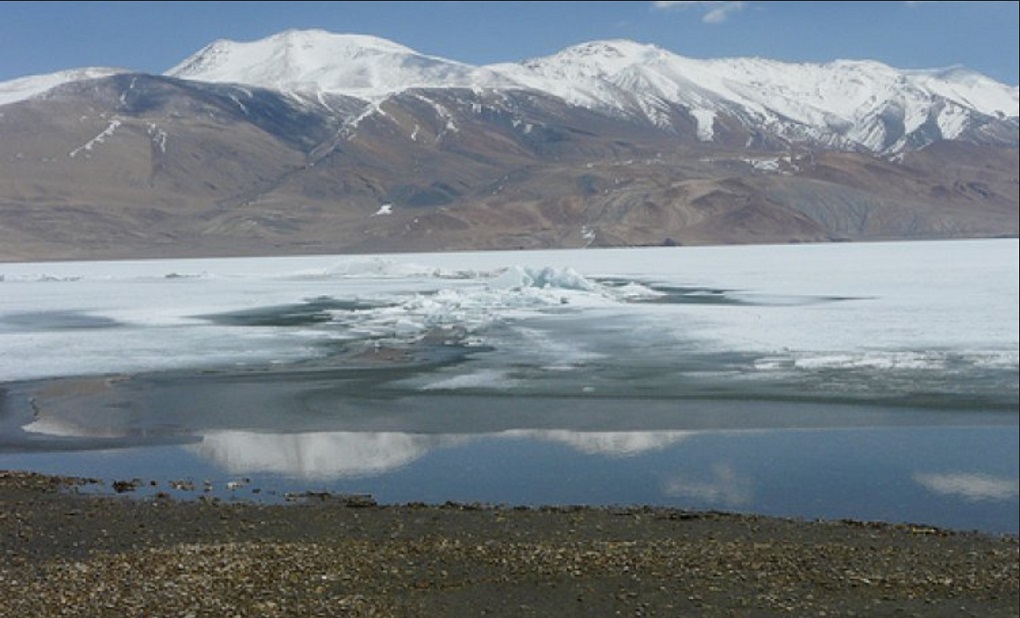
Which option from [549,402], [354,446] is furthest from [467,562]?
[549,402]

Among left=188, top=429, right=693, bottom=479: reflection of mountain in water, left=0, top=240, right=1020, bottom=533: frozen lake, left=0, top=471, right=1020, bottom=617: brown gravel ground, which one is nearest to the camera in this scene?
left=0, top=471, right=1020, bottom=617: brown gravel ground

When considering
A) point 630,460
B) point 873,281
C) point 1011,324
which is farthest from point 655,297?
point 630,460

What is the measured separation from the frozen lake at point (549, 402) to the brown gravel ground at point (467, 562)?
1.74m

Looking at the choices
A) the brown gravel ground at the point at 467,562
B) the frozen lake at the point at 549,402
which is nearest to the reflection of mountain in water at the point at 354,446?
the frozen lake at the point at 549,402

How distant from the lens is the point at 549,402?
27812 mm

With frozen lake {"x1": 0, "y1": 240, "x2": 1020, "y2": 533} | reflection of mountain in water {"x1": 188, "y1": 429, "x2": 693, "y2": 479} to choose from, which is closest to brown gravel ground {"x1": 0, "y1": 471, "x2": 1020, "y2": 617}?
frozen lake {"x1": 0, "y1": 240, "x2": 1020, "y2": 533}

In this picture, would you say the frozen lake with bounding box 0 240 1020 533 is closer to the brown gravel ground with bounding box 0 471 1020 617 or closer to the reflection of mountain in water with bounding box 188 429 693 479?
the reflection of mountain in water with bounding box 188 429 693 479

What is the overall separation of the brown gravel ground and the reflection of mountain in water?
3.40 m

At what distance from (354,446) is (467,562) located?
8.96 m

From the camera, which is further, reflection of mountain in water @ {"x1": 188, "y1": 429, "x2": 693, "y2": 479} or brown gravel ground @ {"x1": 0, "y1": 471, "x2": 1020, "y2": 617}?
reflection of mountain in water @ {"x1": 188, "y1": 429, "x2": 693, "y2": 479}

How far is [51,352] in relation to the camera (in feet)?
119

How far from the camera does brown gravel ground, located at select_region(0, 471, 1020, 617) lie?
41.3 ft

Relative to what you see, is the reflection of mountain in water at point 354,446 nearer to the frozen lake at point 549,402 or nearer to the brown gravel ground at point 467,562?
the frozen lake at point 549,402

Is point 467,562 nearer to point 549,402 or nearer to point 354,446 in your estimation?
point 354,446
